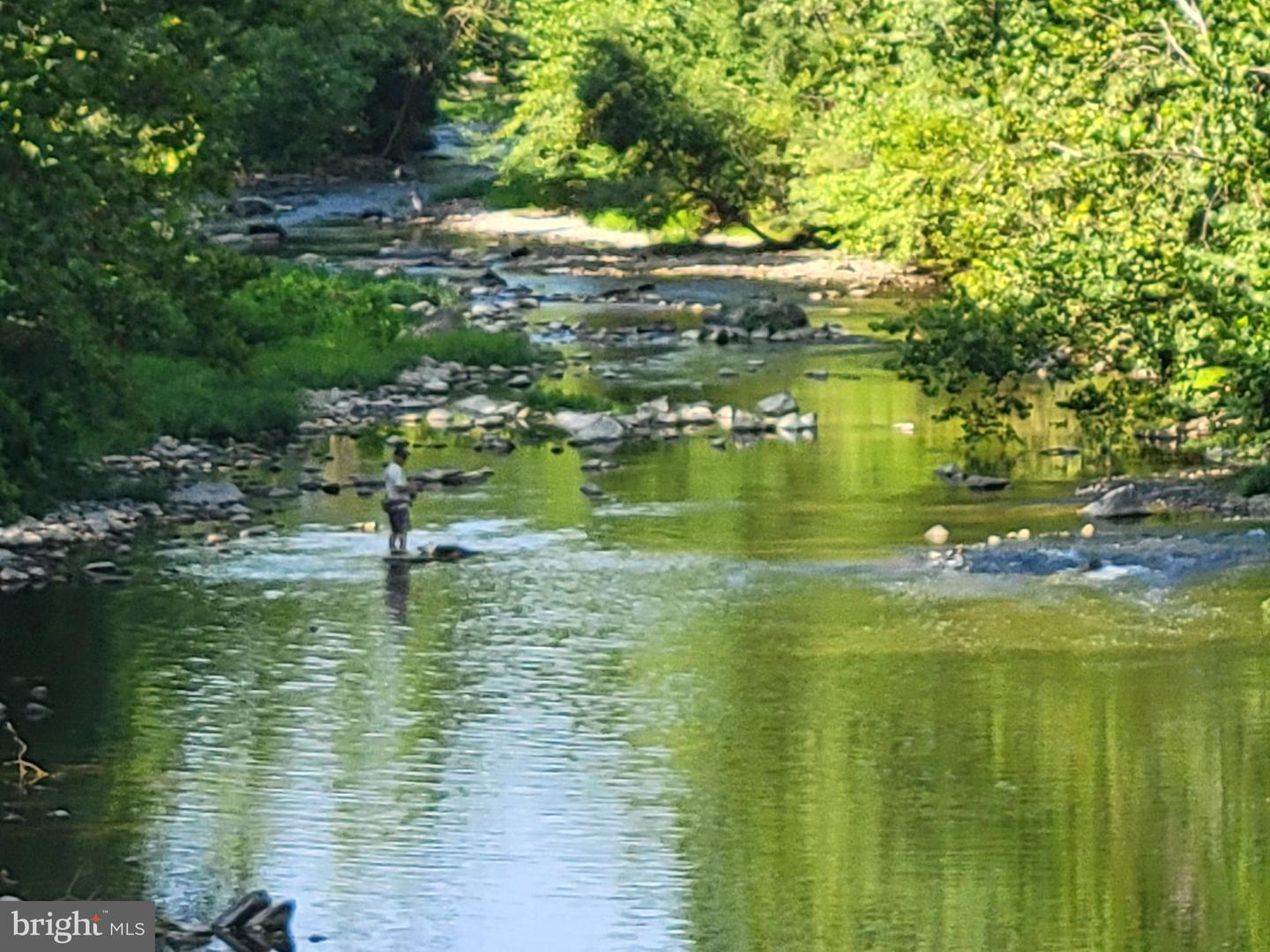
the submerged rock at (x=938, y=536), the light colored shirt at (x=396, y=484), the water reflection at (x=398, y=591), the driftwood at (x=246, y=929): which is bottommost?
the driftwood at (x=246, y=929)

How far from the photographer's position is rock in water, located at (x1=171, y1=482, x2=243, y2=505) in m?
34.7

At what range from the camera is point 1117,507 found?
33.0 meters

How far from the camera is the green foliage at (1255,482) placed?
106ft

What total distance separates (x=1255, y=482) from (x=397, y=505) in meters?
10.3

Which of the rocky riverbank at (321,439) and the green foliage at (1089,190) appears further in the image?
the rocky riverbank at (321,439)

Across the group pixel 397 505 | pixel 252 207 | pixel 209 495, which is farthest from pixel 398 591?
pixel 252 207

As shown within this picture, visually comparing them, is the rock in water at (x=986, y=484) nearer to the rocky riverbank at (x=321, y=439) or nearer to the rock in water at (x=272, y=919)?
the rocky riverbank at (x=321, y=439)

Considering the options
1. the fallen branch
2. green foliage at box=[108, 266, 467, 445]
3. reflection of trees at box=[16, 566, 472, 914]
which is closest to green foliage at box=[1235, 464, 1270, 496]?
reflection of trees at box=[16, 566, 472, 914]

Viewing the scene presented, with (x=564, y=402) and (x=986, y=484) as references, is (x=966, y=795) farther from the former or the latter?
(x=564, y=402)

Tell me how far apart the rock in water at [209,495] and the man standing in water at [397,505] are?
12.5 ft

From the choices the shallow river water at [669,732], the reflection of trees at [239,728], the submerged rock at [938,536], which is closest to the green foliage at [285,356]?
the shallow river water at [669,732]

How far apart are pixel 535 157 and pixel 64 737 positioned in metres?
56.7

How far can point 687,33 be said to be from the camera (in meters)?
75.3

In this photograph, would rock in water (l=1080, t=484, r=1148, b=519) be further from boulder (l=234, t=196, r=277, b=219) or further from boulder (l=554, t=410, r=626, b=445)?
boulder (l=234, t=196, r=277, b=219)
